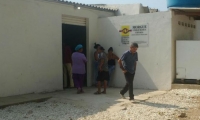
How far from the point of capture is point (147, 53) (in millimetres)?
10133

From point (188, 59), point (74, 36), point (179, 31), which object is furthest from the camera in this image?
point (74, 36)

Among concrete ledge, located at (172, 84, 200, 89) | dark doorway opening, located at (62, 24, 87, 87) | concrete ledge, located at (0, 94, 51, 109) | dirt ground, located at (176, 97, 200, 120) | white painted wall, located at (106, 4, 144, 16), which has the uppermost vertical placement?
white painted wall, located at (106, 4, 144, 16)

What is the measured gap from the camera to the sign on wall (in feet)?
33.2

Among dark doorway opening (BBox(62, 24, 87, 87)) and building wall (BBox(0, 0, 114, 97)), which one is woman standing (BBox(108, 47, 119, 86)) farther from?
building wall (BBox(0, 0, 114, 97))

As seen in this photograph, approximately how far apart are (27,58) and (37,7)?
1.69m

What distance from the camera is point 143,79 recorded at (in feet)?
33.7

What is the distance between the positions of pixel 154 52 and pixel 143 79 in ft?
3.47

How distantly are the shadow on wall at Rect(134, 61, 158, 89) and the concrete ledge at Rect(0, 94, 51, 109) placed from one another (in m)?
3.46

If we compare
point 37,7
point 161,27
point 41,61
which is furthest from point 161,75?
point 37,7

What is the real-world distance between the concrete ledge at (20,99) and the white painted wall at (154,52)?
3578 mm

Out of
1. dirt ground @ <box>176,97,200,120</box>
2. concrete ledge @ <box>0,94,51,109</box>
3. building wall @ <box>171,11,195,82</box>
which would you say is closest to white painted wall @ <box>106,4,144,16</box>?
building wall @ <box>171,11,195,82</box>

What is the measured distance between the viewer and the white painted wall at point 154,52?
31.6 ft

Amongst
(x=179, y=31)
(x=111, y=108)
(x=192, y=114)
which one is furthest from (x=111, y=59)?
(x=192, y=114)

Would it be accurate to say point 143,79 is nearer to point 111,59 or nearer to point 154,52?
point 154,52
